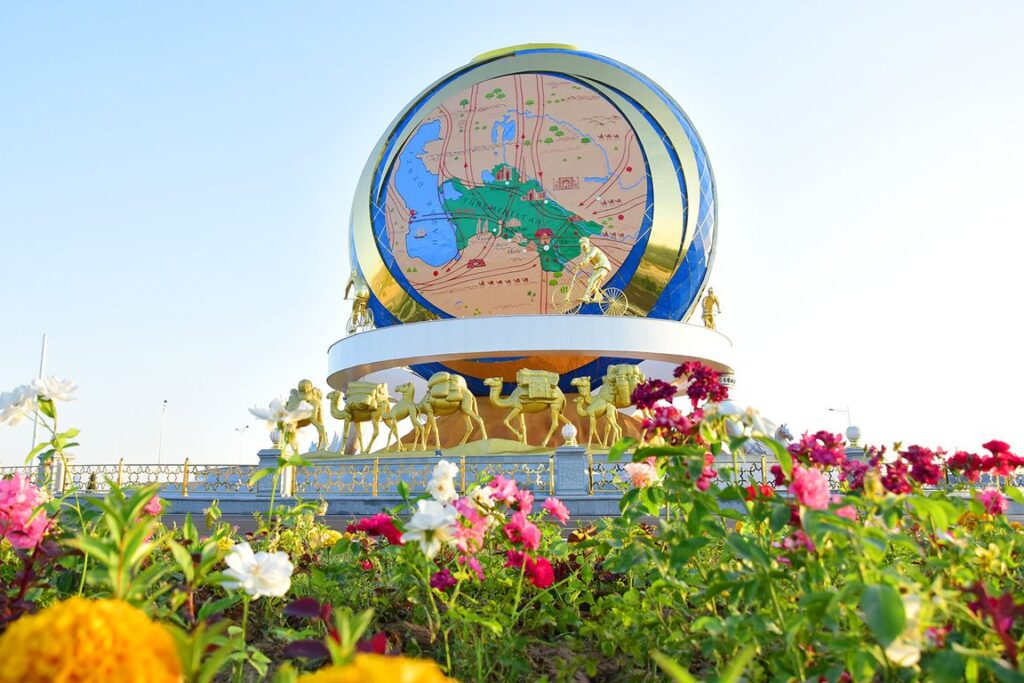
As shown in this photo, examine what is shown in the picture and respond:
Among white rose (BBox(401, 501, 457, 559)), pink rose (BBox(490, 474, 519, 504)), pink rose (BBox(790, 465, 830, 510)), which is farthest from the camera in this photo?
pink rose (BBox(490, 474, 519, 504))

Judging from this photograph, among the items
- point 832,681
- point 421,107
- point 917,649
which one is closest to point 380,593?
point 832,681

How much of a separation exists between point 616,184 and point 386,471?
1072cm

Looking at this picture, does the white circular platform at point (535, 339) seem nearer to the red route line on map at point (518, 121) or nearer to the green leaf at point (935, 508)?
the red route line on map at point (518, 121)

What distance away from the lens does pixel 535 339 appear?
18422mm

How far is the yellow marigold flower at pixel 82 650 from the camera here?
0.96m

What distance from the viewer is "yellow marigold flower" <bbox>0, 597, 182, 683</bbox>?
96 centimetres

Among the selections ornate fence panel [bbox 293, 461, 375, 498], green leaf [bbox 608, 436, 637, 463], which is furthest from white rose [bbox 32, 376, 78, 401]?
ornate fence panel [bbox 293, 461, 375, 498]

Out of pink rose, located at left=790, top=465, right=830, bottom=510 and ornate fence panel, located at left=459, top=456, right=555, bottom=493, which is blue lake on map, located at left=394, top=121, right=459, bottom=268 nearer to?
ornate fence panel, located at left=459, top=456, right=555, bottom=493

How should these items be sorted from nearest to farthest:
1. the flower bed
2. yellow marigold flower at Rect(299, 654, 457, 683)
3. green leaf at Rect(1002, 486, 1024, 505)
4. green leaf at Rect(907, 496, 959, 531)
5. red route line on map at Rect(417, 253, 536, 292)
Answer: yellow marigold flower at Rect(299, 654, 457, 683) → the flower bed → green leaf at Rect(907, 496, 959, 531) → green leaf at Rect(1002, 486, 1024, 505) → red route line on map at Rect(417, 253, 536, 292)

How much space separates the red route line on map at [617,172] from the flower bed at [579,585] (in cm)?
1656

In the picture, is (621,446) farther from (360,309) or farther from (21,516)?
(360,309)

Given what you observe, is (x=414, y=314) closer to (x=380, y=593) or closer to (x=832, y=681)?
(x=380, y=593)

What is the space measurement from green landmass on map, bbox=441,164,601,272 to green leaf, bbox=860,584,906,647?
18961 millimetres

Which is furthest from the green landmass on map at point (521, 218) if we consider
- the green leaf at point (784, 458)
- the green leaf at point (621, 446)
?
the green leaf at point (784, 458)
